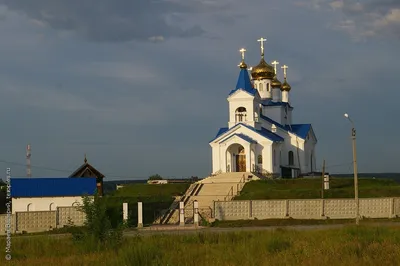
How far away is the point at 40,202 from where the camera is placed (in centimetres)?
3400

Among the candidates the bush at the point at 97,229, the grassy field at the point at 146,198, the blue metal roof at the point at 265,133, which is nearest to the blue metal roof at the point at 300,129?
the blue metal roof at the point at 265,133

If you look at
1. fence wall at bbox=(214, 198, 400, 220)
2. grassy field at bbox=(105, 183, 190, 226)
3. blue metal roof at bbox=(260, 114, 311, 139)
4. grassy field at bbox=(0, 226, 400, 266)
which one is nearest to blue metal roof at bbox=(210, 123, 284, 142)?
blue metal roof at bbox=(260, 114, 311, 139)

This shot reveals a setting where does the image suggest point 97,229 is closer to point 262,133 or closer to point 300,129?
point 262,133

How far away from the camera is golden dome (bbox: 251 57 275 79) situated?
183ft

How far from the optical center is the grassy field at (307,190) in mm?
35125

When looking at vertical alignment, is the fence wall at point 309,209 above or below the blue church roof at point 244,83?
below

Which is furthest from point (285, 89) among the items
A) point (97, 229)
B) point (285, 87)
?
point (97, 229)

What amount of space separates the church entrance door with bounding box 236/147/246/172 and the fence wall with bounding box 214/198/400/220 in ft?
58.2

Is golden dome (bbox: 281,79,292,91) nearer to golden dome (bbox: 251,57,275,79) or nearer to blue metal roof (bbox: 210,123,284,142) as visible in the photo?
golden dome (bbox: 251,57,275,79)

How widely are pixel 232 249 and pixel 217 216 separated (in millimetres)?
15845

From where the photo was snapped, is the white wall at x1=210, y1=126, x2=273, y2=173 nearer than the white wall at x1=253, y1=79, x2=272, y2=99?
Yes

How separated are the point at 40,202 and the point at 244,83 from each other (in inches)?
936

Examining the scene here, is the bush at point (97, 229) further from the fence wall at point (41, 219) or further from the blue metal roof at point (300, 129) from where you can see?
the blue metal roof at point (300, 129)

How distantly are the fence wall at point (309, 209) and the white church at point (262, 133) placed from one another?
54.5ft
